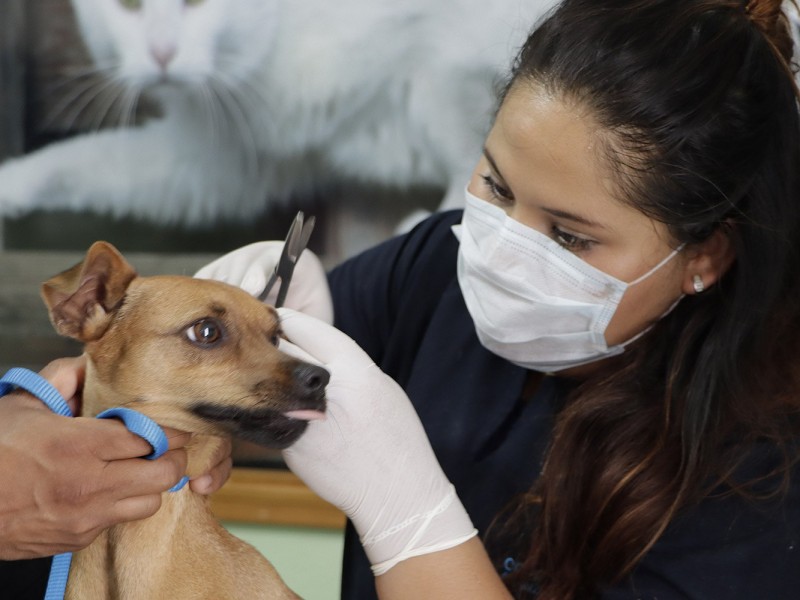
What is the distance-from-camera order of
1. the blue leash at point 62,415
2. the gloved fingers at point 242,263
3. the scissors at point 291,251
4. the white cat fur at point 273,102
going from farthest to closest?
the white cat fur at point 273,102, the gloved fingers at point 242,263, the scissors at point 291,251, the blue leash at point 62,415

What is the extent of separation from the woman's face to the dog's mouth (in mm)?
412

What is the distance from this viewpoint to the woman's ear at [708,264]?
1132 mm

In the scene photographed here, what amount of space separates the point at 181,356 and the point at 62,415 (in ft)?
0.48

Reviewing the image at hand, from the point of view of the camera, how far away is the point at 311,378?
936mm

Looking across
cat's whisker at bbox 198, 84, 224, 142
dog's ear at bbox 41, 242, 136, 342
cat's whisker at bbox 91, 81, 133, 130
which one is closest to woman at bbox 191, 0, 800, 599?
dog's ear at bbox 41, 242, 136, 342

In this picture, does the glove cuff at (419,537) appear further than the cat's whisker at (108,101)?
No

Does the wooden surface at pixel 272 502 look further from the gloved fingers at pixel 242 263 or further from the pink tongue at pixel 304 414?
the pink tongue at pixel 304 414

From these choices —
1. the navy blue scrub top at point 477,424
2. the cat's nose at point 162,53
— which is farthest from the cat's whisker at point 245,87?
the navy blue scrub top at point 477,424

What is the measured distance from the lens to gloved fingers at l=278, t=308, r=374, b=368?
101 cm

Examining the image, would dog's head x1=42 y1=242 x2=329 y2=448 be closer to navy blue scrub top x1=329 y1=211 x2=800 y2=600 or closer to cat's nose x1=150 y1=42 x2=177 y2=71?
navy blue scrub top x1=329 y1=211 x2=800 y2=600

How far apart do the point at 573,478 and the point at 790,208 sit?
1.55ft

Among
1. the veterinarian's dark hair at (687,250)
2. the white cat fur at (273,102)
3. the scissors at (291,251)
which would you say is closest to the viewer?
the veterinarian's dark hair at (687,250)

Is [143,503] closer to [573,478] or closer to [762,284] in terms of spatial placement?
[573,478]

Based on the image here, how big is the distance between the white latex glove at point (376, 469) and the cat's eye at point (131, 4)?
1.10 meters
